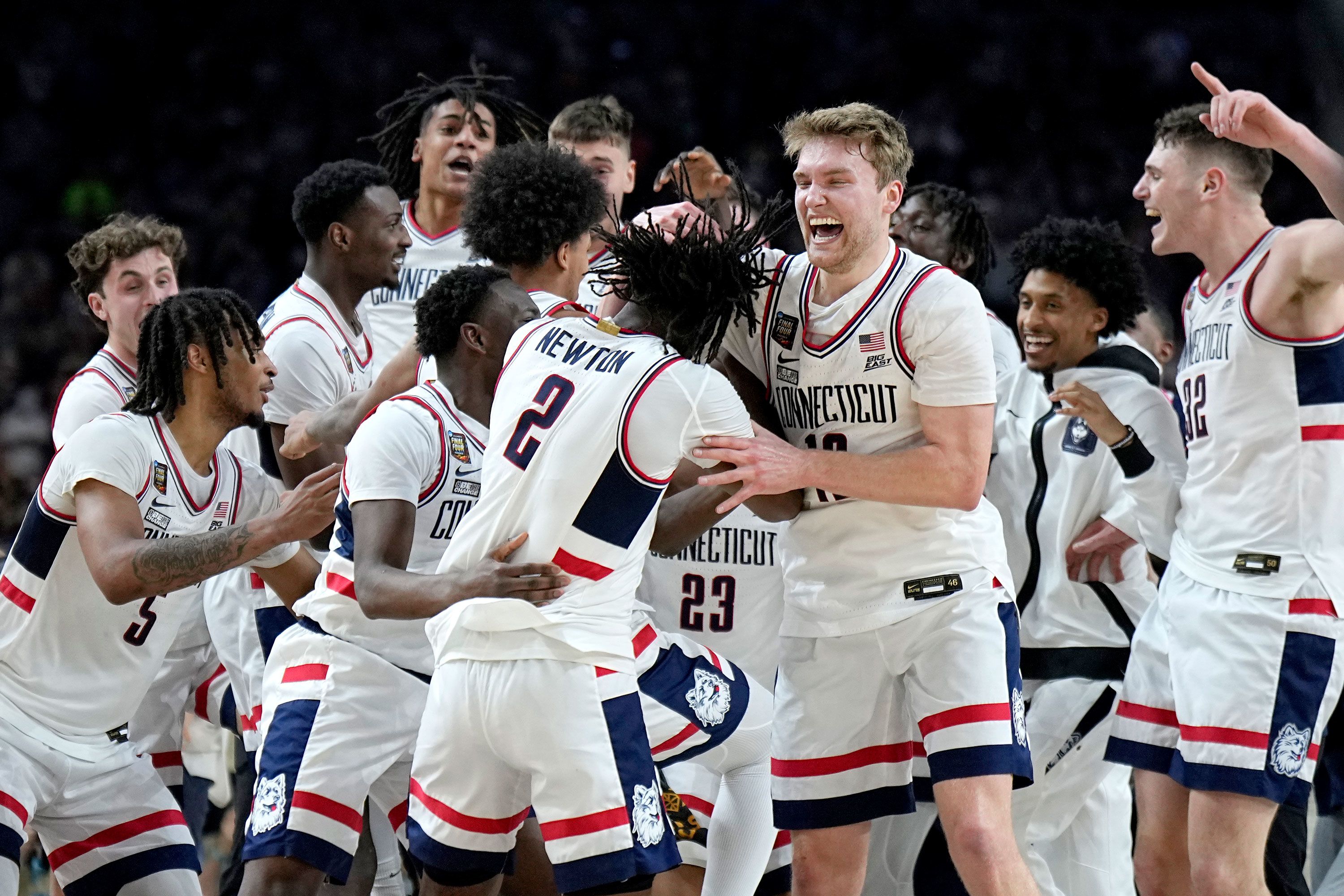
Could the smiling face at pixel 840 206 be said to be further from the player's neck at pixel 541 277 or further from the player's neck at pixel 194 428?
the player's neck at pixel 194 428

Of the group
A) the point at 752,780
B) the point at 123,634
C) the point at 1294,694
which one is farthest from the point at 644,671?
the point at 1294,694

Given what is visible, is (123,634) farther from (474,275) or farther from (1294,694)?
(1294,694)

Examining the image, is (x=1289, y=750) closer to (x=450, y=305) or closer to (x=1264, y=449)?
(x=1264, y=449)

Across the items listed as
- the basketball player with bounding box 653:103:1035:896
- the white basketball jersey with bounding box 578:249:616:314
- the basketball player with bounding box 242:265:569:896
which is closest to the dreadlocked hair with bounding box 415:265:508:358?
the basketball player with bounding box 242:265:569:896

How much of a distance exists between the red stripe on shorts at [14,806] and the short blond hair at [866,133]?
2.71m

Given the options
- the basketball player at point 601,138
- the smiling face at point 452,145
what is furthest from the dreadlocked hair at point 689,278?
the smiling face at point 452,145

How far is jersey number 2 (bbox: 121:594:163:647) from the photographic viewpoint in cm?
437

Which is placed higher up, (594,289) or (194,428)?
(594,289)

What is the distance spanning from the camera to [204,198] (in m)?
12.4

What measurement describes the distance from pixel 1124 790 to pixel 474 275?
3.17 metres

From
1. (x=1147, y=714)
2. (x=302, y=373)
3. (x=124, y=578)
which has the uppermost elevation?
(x=302, y=373)

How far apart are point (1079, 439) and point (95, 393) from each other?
3.48 metres

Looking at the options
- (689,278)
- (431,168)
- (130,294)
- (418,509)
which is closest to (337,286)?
(130,294)

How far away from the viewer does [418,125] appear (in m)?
6.77
